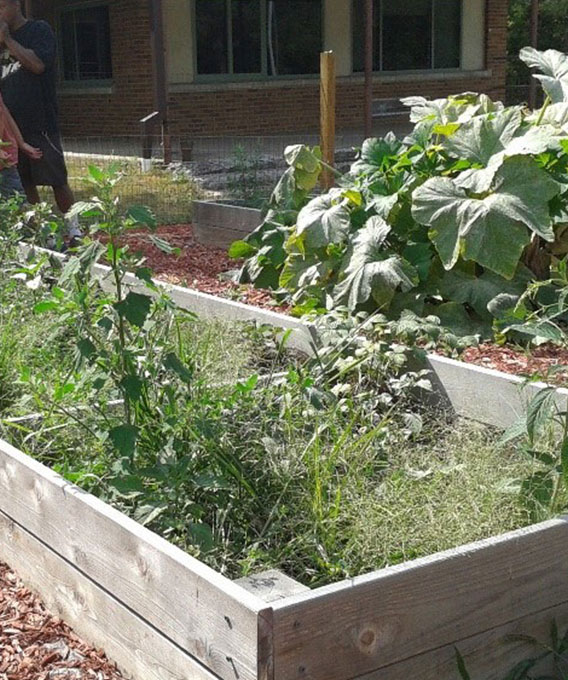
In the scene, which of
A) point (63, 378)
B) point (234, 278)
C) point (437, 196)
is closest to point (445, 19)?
point (234, 278)

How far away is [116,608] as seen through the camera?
9.95 feet

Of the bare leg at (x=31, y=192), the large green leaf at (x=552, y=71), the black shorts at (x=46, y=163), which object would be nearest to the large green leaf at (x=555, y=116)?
the large green leaf at (x=552, y=71)

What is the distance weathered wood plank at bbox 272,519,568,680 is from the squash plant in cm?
252

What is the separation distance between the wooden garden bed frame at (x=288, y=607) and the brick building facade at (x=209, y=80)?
15.7 meters

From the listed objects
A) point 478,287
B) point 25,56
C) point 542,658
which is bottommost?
point 542,658

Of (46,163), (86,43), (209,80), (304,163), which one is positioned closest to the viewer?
(304,163)

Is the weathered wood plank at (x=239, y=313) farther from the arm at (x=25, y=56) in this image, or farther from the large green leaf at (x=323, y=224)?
the arm at (x=25, y=56)

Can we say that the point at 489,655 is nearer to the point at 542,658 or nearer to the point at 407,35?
the point at 542,658

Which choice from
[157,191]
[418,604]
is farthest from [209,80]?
[418,604]

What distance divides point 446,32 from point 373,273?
17622 mm

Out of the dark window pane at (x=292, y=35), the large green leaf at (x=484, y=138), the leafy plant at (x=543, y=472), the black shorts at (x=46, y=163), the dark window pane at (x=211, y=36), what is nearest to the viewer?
the leafy plant at (x=543, y=472)

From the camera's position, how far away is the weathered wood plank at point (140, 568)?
254cm

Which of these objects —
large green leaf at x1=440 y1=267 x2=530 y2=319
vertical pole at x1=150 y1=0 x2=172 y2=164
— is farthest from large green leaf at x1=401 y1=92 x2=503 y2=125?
vertical pole at x1=150 y1=0 x2=172 y2=164

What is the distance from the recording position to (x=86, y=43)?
68.0 ft
